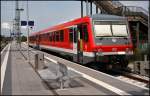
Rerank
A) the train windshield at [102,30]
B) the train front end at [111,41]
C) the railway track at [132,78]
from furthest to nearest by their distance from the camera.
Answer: the train windshield at [102,30] < the train front end at [111,41] < the railway track at [132,78]

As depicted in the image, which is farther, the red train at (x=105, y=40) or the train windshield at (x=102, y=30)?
the train windshield at (x=102, y=30)

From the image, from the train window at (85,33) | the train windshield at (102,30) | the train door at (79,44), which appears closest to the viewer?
the train windshield at (102,30)

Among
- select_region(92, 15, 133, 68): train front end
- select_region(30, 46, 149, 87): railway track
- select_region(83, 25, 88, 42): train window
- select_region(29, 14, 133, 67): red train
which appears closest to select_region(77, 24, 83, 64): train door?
select_region(29, 14, 133, 67): red train

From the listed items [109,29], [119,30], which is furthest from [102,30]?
[119,30]

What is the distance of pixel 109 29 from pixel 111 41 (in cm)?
74

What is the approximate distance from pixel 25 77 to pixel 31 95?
17.5ft

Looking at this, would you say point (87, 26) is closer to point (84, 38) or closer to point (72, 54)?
point (84, 38)

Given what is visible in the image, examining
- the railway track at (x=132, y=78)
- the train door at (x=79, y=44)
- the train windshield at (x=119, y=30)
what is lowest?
the railway track at (x=132, y=78)

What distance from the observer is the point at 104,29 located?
70.8 feet

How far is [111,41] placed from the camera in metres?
21.3

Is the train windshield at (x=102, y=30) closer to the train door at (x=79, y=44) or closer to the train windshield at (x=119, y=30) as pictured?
the train windshield at (x=119, y=30)

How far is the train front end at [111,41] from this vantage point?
68.2ft

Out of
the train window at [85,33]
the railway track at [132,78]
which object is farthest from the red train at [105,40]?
the railway track at [132,78]

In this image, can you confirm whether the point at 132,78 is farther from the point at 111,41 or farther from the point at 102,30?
the point at 102,30
